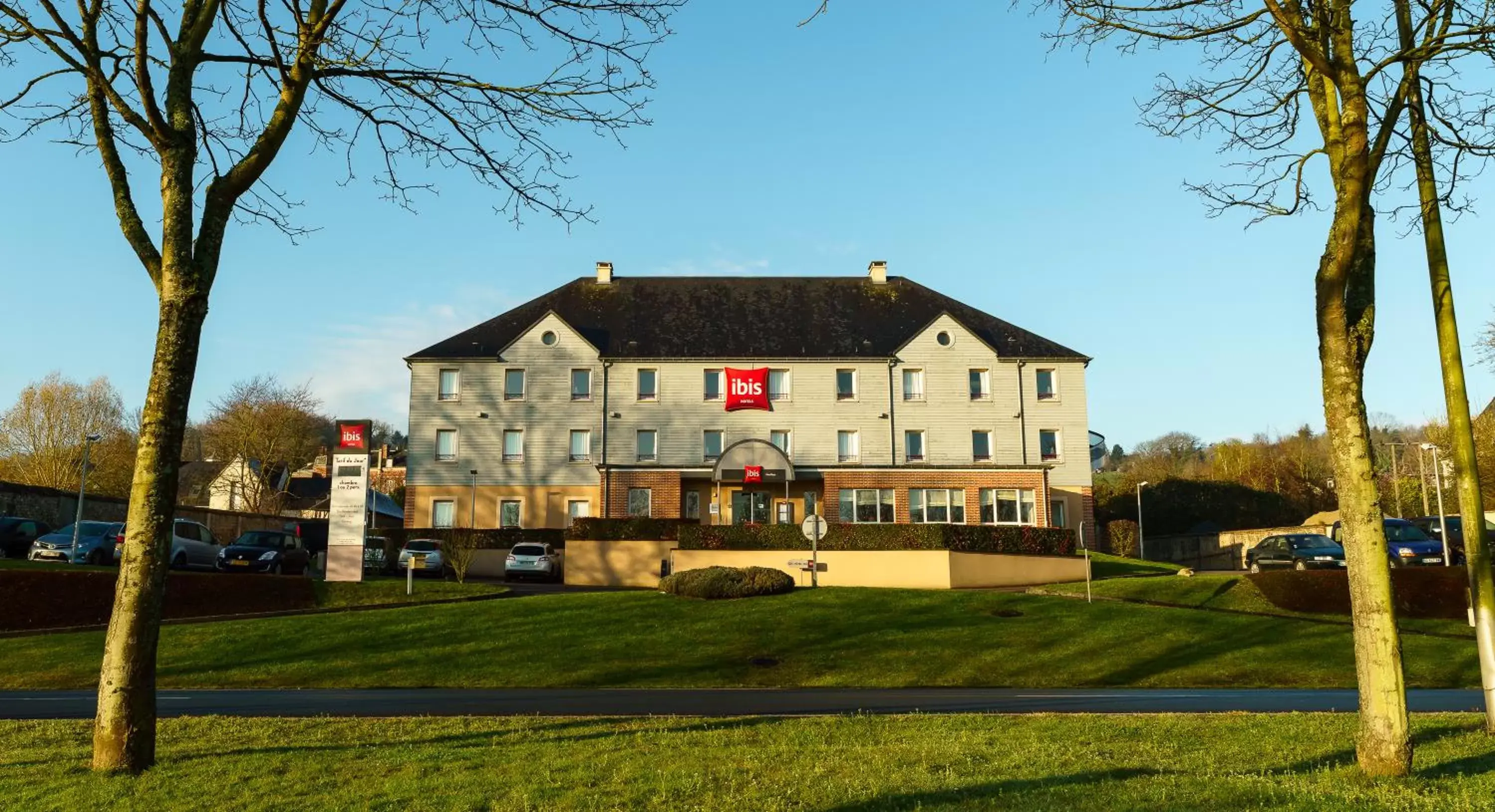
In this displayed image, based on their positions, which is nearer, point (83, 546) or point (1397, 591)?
point (1397, 591)

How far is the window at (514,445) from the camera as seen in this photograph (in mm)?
51844

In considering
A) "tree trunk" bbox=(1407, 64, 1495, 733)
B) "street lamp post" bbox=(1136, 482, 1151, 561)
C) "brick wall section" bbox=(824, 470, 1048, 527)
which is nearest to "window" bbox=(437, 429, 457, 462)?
"brick wall section" bbox=(824, 470, 1048, 527)

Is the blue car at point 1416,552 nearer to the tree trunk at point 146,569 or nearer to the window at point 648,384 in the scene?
the window at point 648,384

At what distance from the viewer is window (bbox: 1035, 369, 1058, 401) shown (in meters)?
52.5

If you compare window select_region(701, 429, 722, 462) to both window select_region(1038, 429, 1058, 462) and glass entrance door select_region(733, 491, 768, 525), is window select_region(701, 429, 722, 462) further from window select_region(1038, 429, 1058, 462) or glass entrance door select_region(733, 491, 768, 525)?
window select_region(1038, 429, 1058, 462)

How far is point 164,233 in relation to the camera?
865cm

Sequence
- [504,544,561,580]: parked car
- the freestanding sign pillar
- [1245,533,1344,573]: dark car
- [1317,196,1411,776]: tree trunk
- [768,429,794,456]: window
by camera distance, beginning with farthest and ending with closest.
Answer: [768,429,794,456]: window < [504,544,561,580]: parked car < [1245,533,1344,573]: dark car < the freestanding sign pillar < [1317,196,1411,776]: tree trunk

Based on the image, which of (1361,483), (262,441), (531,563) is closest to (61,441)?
(262,441)

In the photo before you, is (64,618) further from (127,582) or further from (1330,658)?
(1330,658)

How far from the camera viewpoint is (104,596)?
84.0ft

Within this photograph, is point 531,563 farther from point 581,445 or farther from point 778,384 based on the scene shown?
point 778,384

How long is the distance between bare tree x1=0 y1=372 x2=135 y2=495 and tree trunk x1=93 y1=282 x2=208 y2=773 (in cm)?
5749

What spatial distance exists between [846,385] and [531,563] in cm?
2075

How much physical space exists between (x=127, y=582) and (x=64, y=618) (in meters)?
20.8
